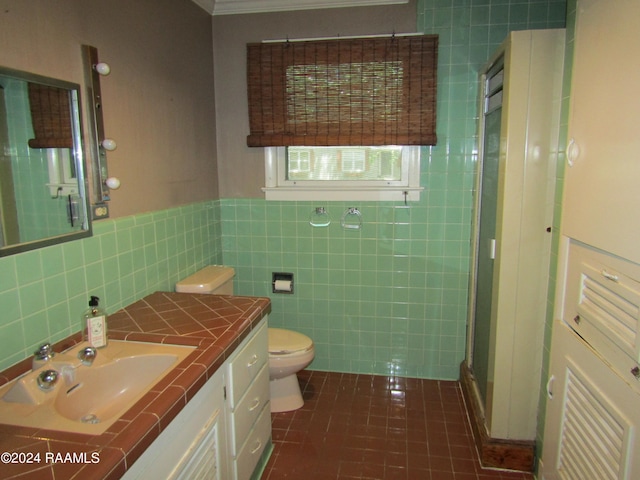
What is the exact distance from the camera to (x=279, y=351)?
2506mm

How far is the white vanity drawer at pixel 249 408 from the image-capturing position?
174 centimetres

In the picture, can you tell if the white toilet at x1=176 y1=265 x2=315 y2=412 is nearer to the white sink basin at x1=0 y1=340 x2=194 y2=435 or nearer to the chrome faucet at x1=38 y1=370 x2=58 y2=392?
the white sink basin at x1=0 y1=340 x2=194 y2=435

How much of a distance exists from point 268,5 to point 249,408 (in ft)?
7.88

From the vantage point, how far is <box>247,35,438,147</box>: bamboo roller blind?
2.70 metres

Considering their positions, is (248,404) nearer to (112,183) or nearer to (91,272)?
(91,272)

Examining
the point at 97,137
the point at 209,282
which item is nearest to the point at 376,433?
the point at 209,282

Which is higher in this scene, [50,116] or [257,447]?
[50,116]

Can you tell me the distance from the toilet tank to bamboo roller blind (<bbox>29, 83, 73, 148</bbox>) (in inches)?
37.7

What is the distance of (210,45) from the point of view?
2891mm

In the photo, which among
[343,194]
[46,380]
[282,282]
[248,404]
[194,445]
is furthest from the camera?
[282,282]

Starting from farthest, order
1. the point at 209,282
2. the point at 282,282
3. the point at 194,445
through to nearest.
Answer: the point at 282,282 → the point at 209,282 → the point at 194,445

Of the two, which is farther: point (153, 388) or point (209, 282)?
point (209, 282)

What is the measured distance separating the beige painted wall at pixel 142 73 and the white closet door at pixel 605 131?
1863mm

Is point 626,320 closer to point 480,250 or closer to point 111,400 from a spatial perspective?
point 480,250
